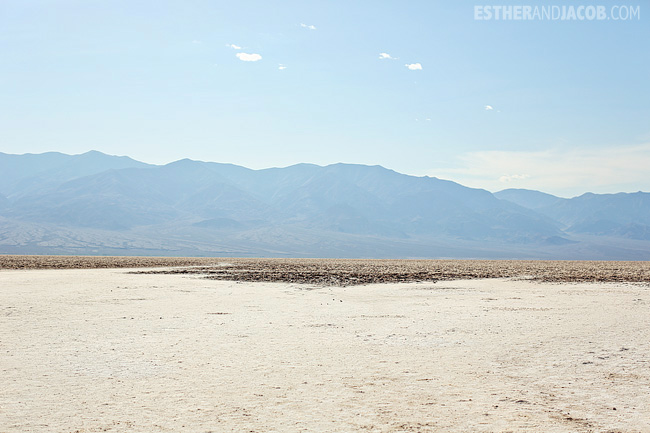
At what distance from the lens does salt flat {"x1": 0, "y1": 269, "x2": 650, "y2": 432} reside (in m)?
7.16

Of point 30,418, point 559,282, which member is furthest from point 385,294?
point 30,418

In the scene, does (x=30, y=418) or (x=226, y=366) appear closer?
(x=30, y=418)

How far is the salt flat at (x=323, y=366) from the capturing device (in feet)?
23.5

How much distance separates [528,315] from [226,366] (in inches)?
406

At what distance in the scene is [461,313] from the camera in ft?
55.3

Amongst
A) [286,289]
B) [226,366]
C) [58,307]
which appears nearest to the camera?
[226,366]

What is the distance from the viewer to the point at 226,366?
9930mm

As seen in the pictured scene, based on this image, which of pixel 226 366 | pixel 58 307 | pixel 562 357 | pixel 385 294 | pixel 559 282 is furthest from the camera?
pixel 559 282

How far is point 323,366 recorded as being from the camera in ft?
32.7

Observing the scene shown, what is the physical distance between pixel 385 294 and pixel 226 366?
13693mm

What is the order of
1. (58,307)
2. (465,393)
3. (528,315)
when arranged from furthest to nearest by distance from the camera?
(58,307) → (528,315) → (465,393)

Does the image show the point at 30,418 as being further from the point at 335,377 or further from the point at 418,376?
the point at 418,376

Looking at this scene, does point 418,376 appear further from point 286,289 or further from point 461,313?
point 286,289

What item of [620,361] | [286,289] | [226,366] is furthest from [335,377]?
[286,289]
